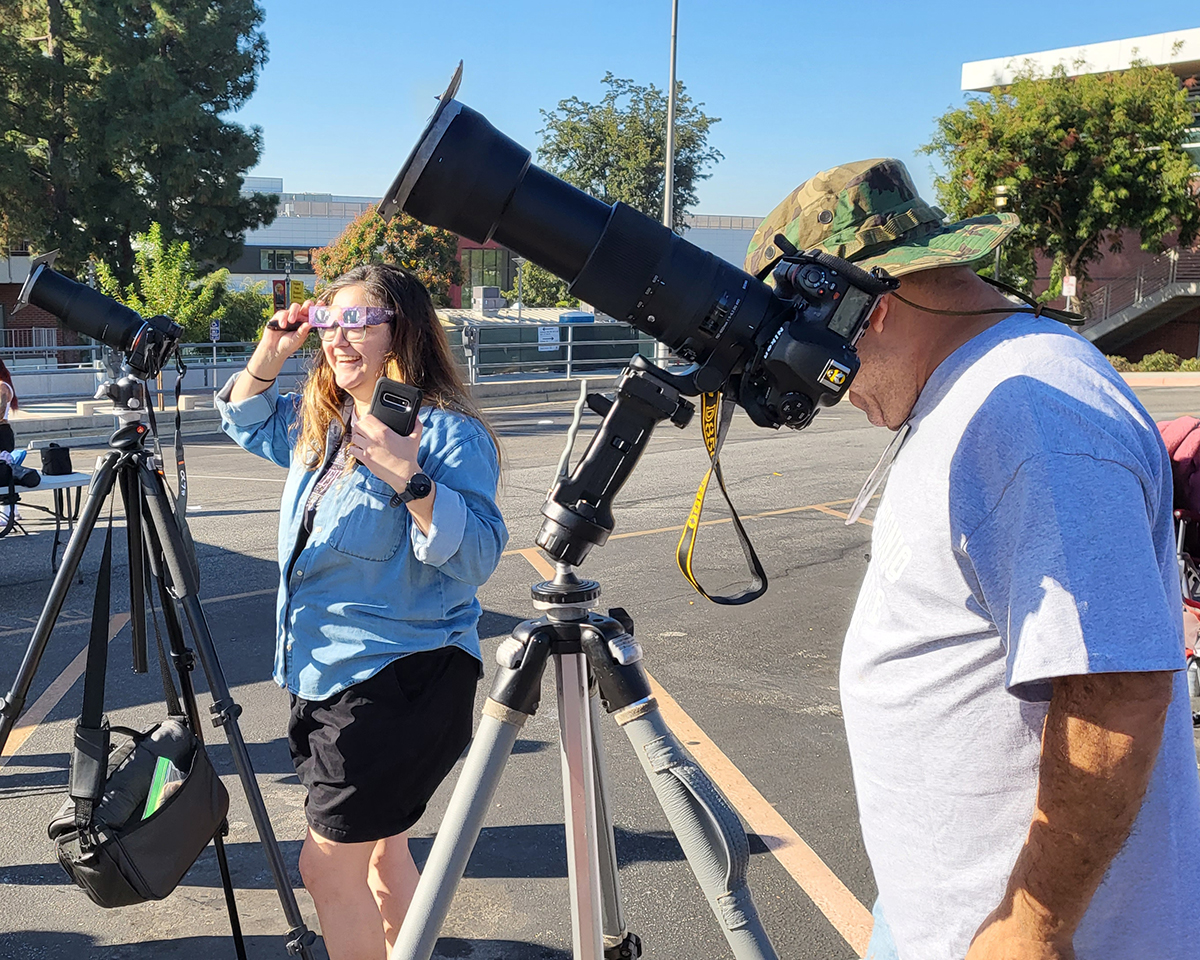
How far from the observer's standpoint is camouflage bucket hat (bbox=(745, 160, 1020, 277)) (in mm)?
1417

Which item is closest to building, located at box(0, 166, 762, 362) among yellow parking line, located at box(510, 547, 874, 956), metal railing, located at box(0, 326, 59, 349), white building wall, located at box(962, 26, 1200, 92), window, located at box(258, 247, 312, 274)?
window, located at box(258, 247, 312, 274)

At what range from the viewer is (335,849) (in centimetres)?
241

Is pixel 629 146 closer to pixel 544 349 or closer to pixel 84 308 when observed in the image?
pixel 544 349

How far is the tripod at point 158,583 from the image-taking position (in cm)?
248

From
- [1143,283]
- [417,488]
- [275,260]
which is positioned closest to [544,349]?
[417,488]

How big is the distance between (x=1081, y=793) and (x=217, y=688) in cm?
200

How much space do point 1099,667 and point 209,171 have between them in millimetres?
31022

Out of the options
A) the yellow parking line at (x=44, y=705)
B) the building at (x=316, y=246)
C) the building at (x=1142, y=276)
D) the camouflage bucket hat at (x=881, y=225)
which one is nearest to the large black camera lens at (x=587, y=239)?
the camouflage bucket hat at (x=881, y=225)

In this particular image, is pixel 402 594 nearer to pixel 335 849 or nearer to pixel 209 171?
pixel 335 849

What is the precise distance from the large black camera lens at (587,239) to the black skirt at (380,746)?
1.19 m

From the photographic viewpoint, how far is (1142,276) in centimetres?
3123

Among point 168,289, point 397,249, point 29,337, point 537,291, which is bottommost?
point 29,337

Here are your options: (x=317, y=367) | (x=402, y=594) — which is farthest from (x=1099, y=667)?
(x=317, y=367)

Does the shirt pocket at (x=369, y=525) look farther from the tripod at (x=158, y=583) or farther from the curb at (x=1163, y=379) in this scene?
the curb at (x=1163, y=379)
